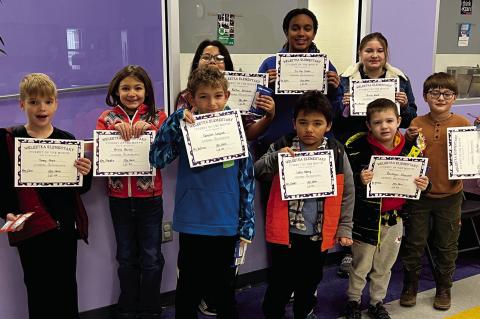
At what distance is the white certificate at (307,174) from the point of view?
2.30 meters

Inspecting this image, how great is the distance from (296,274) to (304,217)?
324mm

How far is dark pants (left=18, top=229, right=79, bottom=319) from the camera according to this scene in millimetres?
2168

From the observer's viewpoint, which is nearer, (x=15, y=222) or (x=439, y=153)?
(x=15, y=222)

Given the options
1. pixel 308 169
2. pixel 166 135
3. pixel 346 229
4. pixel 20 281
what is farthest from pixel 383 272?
pixel 20 281

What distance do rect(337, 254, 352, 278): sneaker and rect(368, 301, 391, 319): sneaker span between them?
1.80 feet

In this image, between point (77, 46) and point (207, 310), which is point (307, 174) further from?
point (77, 46)

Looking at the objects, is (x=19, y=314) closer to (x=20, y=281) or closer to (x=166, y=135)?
(x=20, y=281)

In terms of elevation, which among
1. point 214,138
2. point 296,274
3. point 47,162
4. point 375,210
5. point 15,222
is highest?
point 214,138

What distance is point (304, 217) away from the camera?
2.35 meters

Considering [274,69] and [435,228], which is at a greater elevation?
[274,69]

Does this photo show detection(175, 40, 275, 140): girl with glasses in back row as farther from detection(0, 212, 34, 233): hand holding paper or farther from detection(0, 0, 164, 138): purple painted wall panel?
detection(0, 212, 34, 233): hand holding paper

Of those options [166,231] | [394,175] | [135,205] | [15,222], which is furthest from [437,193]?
[15,222]

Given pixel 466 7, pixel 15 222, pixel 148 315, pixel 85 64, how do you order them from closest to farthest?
pixel 15 222 → pixel 148 315 → pixel 85 64 → pixel 466 7

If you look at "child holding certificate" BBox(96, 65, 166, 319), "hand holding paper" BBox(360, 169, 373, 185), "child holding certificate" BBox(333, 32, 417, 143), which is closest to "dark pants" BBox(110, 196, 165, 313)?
"child holding certificate" BBox(96, 65, 166, 319)
